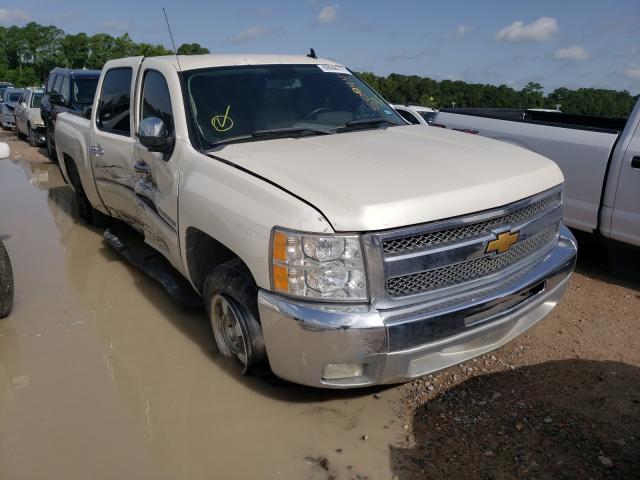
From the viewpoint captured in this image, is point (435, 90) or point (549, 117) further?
point (435, 90)

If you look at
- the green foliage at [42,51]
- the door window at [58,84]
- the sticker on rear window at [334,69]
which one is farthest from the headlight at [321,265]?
the green foliage at [42,51]

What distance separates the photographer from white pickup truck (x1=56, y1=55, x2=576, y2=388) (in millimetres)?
2676

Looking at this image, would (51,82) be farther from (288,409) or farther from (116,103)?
(288,409)

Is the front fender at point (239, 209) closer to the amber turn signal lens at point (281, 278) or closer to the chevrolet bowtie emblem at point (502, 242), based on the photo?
the amber turn signal lens at point (281, 278)

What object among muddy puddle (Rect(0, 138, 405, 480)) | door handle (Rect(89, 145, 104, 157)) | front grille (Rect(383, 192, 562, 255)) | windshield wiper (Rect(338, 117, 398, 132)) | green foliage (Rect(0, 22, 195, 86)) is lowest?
muddy puddle (Rect(0, 138, 405, 480))

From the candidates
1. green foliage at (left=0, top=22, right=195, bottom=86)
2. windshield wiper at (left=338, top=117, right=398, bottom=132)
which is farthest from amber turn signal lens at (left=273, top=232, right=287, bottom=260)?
green foliage at (left=0, top=22, right=195, bottom=86)

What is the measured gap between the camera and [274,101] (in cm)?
403

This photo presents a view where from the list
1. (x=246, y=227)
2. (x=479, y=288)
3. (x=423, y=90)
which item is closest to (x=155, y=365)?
(x=246, y=227)

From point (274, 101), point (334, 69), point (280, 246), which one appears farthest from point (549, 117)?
point (280, 246)

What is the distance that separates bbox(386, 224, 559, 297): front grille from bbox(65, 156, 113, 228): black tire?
4.89 metres

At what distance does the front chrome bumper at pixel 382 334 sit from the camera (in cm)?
265

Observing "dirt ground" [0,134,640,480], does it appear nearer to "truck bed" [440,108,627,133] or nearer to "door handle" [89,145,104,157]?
"door handle" [89,145,104,157]

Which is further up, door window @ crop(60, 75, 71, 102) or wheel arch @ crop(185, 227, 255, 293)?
door window @ crop(60, 75, 71, 102)

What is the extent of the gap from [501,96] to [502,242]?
10119 millimetres
